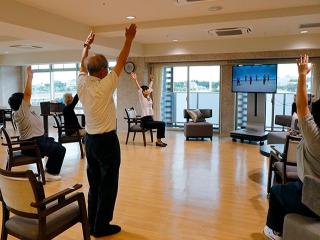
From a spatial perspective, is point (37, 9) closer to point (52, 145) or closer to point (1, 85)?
point (52, 145)

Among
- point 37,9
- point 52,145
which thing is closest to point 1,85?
point 37,9

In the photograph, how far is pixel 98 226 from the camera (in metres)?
2.72

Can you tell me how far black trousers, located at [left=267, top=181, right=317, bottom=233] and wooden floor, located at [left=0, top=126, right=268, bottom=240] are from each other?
0.40m

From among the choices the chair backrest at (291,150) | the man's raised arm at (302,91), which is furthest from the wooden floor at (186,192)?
the man's raised arm at (302,91)

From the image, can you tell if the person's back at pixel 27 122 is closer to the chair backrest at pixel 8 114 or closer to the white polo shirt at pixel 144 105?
the white polo shirt at pixel 144 105

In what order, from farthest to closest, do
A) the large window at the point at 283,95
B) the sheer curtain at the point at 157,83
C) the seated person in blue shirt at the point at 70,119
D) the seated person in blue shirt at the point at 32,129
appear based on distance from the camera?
1. the sheer curtain at the point at 157,83
2. the large window at the point at 283,95
3. the seated person in blue shirt at the point at 70,119
4. the seated person in blue shirt at the point at 32,129

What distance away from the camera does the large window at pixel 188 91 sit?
30.3ft

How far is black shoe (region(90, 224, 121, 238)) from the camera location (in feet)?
9.00

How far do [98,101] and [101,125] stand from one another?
198 millimetres

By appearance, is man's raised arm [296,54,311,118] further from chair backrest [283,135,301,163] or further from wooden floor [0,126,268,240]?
wooden floor [0,126,268,240]

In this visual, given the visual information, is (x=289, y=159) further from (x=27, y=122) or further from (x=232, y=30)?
(x=232, y=30)

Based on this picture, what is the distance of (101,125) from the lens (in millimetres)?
2549

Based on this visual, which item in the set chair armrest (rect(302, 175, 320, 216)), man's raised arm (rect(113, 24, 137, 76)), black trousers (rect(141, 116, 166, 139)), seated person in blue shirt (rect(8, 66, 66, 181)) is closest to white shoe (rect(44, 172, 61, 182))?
seated person in blue shirt (rect(8, 66, 66, 181))

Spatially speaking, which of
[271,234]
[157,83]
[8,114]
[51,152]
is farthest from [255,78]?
[8,114]
